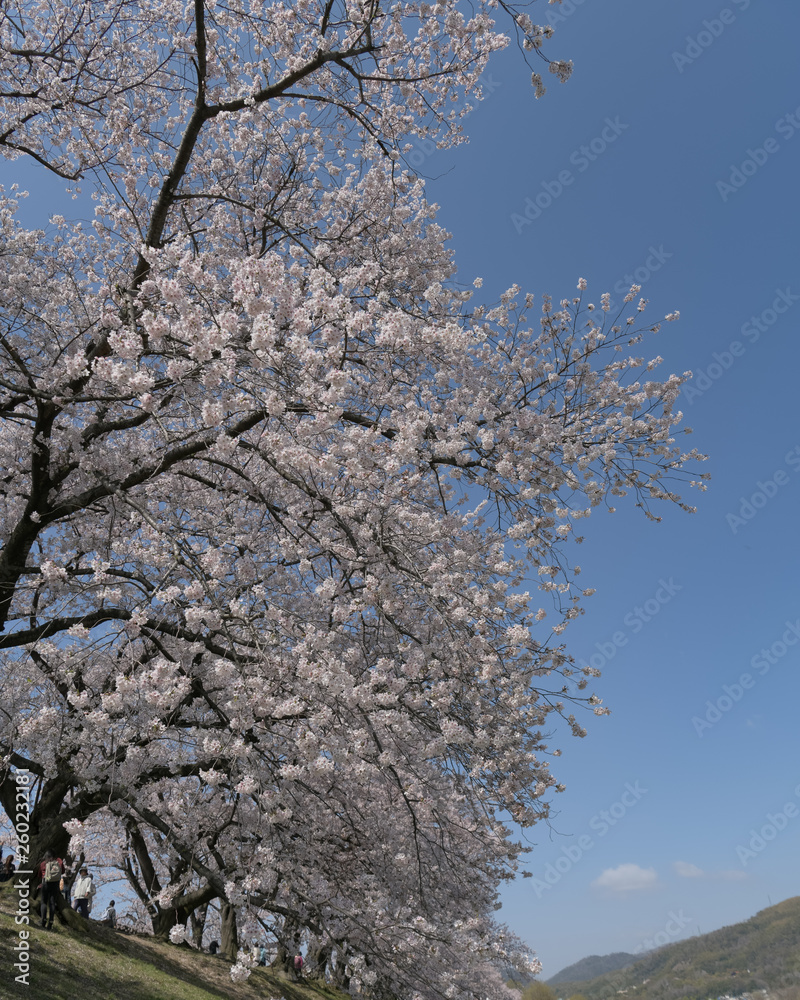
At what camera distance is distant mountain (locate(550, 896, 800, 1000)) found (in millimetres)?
104375

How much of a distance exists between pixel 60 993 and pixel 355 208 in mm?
9921

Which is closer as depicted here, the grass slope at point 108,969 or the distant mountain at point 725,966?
the grass slope at point 108,969

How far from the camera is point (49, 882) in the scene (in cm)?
914

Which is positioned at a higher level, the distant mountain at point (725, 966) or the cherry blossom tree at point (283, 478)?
the cherry blossom tree at point (283, 478)

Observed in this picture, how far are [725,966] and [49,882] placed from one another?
510ft

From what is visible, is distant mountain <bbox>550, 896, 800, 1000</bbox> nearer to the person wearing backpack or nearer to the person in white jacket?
the person in white jacket

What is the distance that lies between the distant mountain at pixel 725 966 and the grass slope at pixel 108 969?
351 feet

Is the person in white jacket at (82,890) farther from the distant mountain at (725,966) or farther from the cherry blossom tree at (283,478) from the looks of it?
the distant mountain at (725,966)

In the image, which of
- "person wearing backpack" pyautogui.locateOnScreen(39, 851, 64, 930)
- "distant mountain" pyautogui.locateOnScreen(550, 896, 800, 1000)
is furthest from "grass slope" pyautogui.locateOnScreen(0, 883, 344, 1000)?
"distant mountain" pyautogui.locateOnScreen(550, 896, 800, 1000)

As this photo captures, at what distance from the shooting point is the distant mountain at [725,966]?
10438cm

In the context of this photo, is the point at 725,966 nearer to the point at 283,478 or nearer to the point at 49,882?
the point at 49,882

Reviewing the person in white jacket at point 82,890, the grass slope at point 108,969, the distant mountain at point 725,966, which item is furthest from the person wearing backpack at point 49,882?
the distant mountain at point 725,966

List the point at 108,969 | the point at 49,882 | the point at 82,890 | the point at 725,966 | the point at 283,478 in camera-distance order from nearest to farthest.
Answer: the point at 283,478 < the point at 108,969 < the point at 49,882 < the point at 82,890 < the point at 725,966

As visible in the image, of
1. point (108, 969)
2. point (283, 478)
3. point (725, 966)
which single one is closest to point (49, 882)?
point (108, 969)
